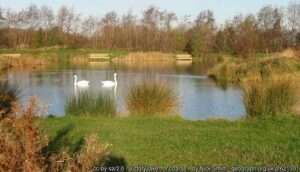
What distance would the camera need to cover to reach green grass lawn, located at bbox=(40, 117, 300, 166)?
4.79 metres

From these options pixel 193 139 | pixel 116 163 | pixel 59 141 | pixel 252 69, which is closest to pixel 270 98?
pixel 193 139

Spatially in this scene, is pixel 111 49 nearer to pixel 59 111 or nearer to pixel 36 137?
pixel 59 111

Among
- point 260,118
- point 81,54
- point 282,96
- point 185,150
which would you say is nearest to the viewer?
point 185,150

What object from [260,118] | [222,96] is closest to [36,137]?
[260,118]

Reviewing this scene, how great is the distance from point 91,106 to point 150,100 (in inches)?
45.8

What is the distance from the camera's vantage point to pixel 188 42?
155ft

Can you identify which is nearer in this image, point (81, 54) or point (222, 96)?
point (222, 96)

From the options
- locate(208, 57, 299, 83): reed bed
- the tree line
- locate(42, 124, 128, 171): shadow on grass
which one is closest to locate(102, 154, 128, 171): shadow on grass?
locate(42, 124, 128, 171): shadow on grass

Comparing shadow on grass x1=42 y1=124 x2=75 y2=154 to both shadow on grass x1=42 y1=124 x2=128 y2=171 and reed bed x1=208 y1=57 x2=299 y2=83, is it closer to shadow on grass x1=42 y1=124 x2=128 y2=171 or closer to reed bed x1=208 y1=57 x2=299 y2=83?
shadow on grass x1=42 y1=124 x2=128 y2=171

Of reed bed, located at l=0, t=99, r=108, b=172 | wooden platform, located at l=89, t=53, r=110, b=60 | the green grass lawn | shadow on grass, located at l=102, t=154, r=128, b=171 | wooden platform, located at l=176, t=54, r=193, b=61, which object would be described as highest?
reed bed, located at l=0, t=99, r=108, b=172

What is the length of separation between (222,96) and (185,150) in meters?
9.12

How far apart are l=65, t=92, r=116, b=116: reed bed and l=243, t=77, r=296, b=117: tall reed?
8.56ft

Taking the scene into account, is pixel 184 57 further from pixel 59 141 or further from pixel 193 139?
pixel 59 141

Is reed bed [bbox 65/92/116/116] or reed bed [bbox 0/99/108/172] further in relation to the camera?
reed bed [bbox 65/92/116/116]
